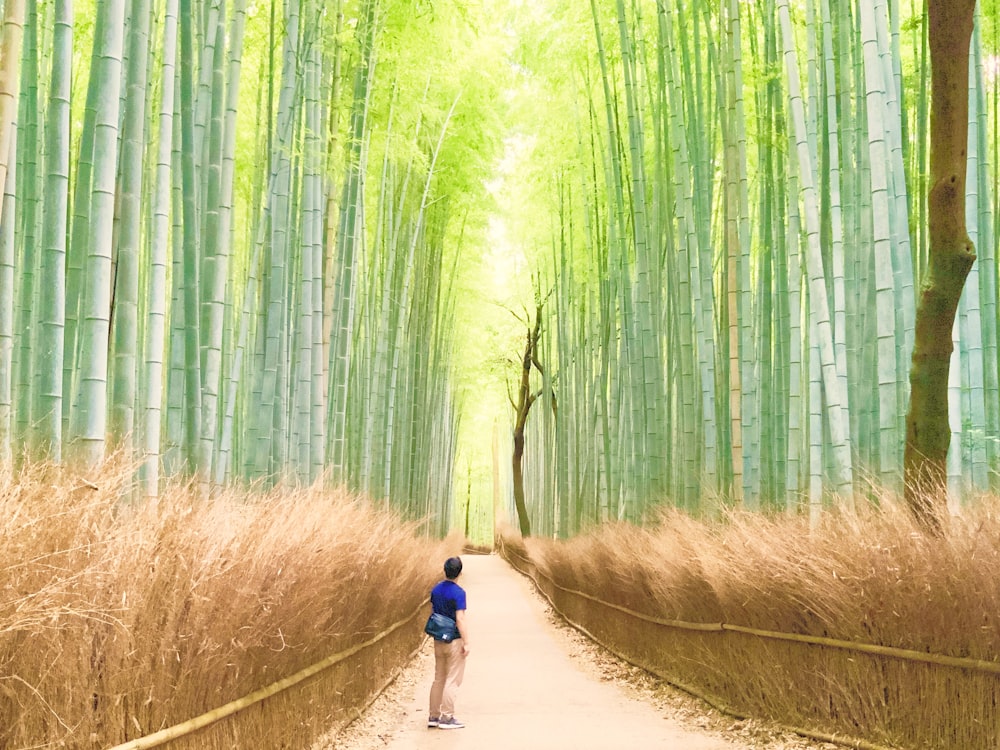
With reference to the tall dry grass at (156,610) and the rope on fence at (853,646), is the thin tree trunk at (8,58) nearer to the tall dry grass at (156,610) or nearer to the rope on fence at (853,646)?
the tall dry grass at (156,610)

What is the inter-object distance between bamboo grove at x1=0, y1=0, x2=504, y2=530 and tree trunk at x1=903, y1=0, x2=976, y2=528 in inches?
111

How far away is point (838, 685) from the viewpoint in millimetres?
3645

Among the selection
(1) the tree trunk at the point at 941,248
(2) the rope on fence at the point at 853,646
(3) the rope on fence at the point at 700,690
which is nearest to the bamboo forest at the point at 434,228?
(1) the tree trunk at the point at 941,248

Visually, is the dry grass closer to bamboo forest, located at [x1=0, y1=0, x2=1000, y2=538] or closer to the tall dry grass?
bamboo forest, located at [x1=0, y1=0, x2=1000, y2=538]

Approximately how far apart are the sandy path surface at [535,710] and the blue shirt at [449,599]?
58 centimetres

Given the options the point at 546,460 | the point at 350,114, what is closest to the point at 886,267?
the point at 350,114

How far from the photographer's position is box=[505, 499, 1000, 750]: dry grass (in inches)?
116

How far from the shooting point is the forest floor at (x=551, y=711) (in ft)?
14.0

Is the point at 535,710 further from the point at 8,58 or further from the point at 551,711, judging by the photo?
the point at 8,58

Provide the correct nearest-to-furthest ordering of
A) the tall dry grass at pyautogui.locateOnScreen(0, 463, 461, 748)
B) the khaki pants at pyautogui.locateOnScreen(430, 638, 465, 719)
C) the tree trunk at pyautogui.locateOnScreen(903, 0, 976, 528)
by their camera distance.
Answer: the tall dry grass at pyautogui.locateOnScreen(0, 463, 461, 748), the tree trunk at pyautogui.locateOnScreen(903, 0, 976, 528), the khaki pants at pyautogui.locateOnScreen(430, 638, 465, 719)

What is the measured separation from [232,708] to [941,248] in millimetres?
2966

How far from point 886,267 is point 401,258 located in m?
5.78

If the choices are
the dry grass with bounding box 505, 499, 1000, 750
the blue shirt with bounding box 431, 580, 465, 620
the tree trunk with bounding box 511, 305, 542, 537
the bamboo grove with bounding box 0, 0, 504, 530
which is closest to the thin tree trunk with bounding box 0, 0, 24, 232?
the bamboo grove with bounding box 0, 0, 504, 530

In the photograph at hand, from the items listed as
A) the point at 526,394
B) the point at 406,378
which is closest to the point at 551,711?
the point at 406,378
